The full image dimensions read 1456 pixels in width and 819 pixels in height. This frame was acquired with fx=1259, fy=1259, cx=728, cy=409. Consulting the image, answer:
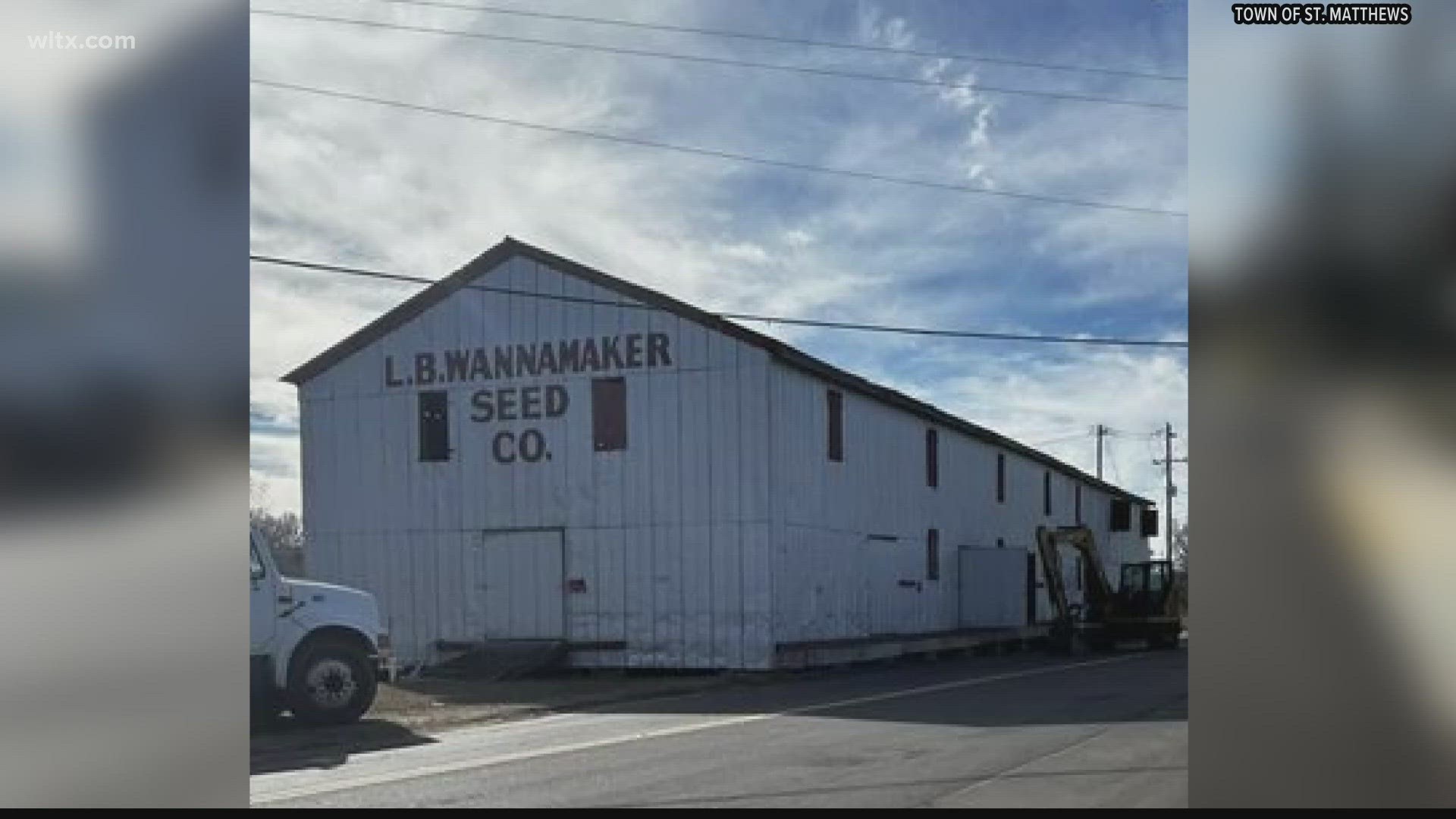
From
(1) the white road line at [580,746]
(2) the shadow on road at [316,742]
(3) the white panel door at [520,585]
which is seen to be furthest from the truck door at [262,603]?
(3) the white panel door at [520,585]

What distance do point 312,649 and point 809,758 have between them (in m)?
6.01

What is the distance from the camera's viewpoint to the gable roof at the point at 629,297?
13.9 m

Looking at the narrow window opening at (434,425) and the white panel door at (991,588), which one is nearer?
the narrow window opening at (434,425)

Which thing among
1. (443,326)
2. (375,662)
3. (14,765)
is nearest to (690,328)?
(443,326)

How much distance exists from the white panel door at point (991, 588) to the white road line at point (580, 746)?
33.9ft

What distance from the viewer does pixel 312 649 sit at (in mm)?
13367

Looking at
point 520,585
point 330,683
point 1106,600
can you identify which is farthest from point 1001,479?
→ point 330,683

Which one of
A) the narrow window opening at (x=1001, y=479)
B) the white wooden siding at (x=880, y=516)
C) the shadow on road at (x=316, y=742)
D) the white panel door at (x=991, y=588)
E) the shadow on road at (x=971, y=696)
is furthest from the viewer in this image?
the narrow window opening at (x=1001, y=479)

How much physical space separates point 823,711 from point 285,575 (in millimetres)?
6196

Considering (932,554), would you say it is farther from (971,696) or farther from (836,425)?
(971,696)

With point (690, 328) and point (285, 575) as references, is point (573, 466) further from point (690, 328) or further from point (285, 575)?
point (285, 575)

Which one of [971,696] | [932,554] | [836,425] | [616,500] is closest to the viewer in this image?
[971,696]

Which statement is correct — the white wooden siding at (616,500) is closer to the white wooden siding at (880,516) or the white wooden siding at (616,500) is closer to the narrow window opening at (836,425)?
the white wooden siding at (880,516)

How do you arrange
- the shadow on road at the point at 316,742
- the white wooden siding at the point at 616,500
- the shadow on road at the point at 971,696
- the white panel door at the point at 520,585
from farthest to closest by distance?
the white panel door at the point at 520,585 < the white wooden siding at the point at 616,500 < the shadow on road at the point at 971,696 < the shadow on road at the point at 316,742
